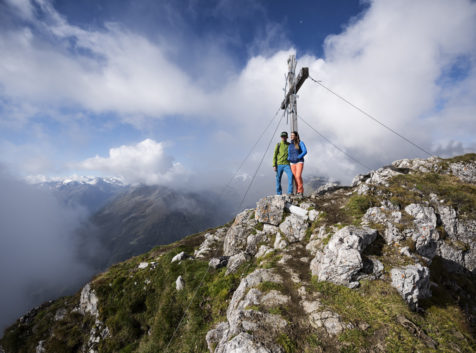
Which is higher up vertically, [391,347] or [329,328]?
[329,328]

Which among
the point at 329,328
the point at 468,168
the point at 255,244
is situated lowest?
the point at 329,328

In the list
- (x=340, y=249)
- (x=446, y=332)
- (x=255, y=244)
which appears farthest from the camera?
(x=255, y=244)

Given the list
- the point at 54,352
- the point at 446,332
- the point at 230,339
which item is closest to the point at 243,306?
the point at 230,339

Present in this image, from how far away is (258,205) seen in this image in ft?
55.8

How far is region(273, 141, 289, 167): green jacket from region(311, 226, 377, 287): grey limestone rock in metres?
7.89

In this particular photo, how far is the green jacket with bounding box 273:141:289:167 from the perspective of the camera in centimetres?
1759

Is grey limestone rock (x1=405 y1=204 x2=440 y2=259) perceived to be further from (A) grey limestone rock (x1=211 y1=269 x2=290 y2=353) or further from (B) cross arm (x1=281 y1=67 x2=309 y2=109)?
(B) cross arm (x1=281 y1=67 x2=309 y2=109)

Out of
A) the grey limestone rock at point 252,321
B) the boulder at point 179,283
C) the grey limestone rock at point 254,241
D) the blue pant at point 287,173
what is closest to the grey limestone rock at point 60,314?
the boulder at point 179,283

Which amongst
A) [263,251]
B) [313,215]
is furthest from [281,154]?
[263,251]

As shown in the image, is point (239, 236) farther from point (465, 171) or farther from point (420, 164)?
point (465, 171)

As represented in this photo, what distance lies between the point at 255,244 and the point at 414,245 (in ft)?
32.3

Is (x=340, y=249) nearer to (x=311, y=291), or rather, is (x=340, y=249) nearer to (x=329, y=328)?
(x=311, y=291)

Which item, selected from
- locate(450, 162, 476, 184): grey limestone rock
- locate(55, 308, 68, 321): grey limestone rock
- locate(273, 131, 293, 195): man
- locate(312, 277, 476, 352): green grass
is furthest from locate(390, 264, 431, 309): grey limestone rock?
locate(55, 308, 68, 321): grey limestone rock

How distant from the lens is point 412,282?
8789 millimetres
